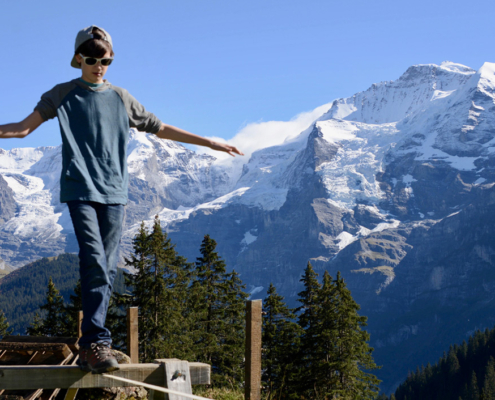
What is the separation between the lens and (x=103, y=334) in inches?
154

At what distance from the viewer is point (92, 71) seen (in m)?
4.21

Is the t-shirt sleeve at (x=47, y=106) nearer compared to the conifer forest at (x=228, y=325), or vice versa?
the t-shirt sleeve at (x=47, y=106)

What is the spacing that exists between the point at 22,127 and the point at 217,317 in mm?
41449

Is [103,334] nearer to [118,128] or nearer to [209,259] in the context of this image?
[118,128]

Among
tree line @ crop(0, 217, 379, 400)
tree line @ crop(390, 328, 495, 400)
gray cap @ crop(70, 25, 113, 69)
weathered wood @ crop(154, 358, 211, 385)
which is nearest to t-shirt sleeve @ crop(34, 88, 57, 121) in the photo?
gray cap @ crop(70, 25, 113, 69)

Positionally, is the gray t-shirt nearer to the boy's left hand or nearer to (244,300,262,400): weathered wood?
the boy's left hand

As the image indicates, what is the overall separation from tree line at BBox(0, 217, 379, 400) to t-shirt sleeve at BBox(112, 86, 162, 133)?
3185cm

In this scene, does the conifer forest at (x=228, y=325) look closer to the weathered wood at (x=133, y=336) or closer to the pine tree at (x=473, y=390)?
the weathered wood at (x=133, y=336)

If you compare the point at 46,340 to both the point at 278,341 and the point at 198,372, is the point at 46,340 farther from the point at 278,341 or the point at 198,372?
the point at 278,341

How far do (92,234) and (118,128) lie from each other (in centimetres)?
87

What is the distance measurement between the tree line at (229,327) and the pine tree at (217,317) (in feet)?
0.25

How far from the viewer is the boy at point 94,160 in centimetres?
383

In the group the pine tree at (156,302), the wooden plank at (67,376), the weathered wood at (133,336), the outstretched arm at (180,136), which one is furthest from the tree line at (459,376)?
the wooden plank at (67,376)

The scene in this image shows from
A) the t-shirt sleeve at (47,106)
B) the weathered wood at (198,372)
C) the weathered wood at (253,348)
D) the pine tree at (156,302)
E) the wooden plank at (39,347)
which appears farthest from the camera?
the pine tree at (156,302)
